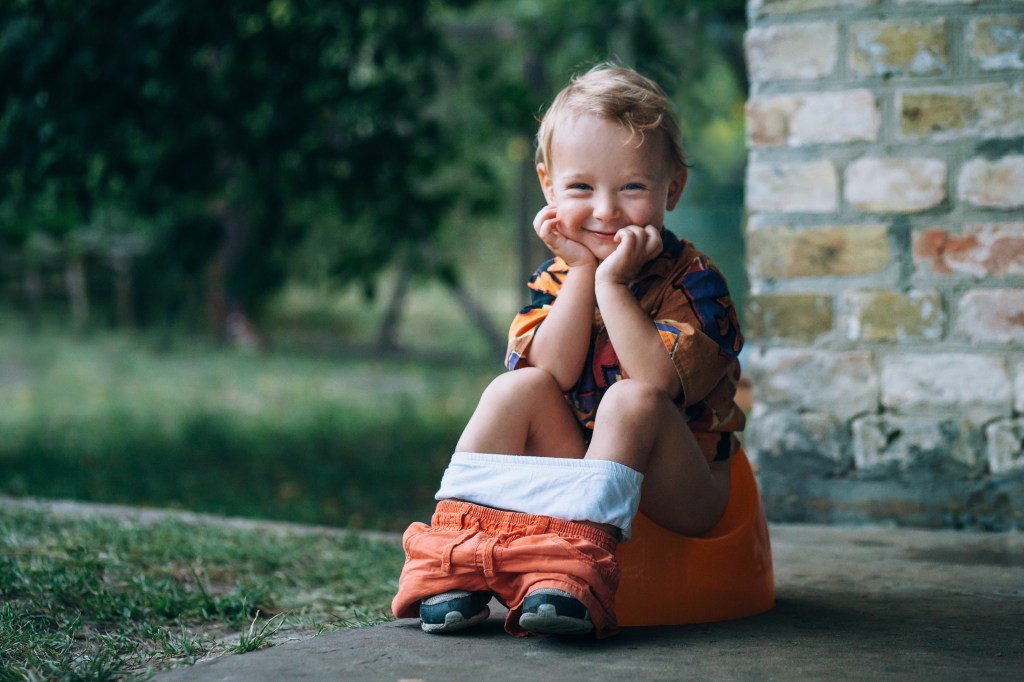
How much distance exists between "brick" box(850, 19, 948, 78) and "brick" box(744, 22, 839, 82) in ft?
0.21

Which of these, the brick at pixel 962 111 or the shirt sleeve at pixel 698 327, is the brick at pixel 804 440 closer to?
the brick at pixel 962 111

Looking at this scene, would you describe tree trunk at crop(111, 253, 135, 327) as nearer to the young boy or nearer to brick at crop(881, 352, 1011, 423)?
brick at crop(881, 352, 1011, 423)

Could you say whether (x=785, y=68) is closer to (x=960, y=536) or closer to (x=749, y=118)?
(x=749, y=118)

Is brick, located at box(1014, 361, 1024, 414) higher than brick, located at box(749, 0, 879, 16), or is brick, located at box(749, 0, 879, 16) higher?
brick, located at box(749, 0, 879, 16)

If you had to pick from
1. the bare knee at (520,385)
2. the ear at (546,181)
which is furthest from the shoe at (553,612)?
the ear at (546,181)

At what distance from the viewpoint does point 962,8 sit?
3.13 metres

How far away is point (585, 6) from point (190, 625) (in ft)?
17.3

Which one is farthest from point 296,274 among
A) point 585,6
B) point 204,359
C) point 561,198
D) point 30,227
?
point 561,198

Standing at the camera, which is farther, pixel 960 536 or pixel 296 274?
pixel 296 274

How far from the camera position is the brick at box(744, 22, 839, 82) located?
325cm

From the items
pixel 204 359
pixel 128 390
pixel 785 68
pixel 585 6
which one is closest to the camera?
pixel 785 68

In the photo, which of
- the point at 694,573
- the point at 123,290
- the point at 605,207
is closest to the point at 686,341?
the point at 605,207

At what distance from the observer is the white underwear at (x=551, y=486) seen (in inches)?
77.3

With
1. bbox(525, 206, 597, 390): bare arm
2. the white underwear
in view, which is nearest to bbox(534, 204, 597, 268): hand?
bbox(525, 206, 597, 390): bare arm
